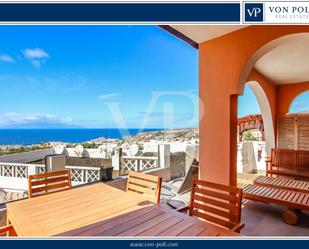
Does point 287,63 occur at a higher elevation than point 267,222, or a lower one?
higher

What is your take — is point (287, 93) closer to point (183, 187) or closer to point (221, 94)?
point (221, 94)

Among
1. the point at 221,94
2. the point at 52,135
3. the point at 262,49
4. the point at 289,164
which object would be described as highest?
the point at 262,49

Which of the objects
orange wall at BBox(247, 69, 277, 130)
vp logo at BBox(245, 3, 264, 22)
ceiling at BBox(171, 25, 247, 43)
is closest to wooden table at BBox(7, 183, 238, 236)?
vp logo at BBox(245, 3, 264, 22)

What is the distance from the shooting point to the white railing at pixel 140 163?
349 centimetres

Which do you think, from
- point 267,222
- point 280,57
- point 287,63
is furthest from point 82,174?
point 287,63

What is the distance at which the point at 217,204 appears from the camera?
1493mm

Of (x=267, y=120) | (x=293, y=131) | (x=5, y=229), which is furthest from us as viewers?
(x=267, y=120)

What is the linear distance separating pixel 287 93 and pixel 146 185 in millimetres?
5272

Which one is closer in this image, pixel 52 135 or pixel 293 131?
pixel 52 135

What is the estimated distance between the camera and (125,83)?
3619 millimetres

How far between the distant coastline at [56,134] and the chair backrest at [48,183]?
1.79 feet

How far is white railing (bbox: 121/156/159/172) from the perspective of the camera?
137 inches
